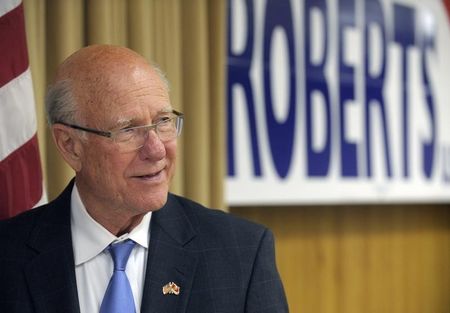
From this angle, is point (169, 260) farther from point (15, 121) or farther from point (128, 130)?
point (15, 121)

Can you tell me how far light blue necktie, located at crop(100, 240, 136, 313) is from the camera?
1.60 metres

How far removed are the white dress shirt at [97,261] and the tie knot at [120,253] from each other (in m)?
0.01

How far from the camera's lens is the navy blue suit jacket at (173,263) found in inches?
64.2

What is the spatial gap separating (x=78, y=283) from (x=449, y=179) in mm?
2290

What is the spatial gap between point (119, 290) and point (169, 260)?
144mm

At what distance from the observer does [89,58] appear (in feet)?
5.40

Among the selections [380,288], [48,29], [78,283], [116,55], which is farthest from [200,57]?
[380,288]

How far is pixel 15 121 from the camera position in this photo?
204 cm

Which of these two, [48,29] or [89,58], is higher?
[48,29]

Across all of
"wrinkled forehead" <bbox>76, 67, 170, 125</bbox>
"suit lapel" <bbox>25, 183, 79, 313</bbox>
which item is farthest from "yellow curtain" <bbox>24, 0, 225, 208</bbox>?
"wrinkled forehead" <bbox>76, 67, 170, 125</bbox>

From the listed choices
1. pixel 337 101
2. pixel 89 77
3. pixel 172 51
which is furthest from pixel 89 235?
pixel 337 101

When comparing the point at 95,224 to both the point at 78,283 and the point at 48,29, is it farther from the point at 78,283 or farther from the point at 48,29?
the point at 48,29

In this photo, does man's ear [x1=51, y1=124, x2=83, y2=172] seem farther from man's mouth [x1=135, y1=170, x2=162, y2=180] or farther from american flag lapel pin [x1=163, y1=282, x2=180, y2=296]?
american flag lapel pin [x1=163, y1=282, x2=180, y2=296]

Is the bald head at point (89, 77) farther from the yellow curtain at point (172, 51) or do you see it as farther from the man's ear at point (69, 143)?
the yellow curtain at point (172, 51)
